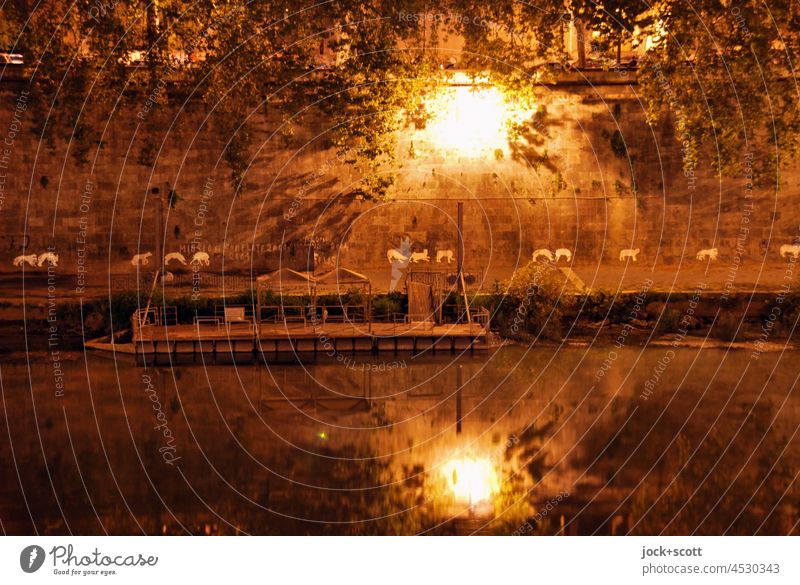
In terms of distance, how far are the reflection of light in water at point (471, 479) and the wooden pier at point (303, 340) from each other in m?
6.45

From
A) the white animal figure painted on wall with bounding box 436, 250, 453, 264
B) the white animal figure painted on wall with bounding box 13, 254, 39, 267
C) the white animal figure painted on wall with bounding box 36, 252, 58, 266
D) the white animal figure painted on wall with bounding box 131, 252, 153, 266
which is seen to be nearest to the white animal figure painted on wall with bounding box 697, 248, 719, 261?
the white animal figure painted on wall with bounding box 436, 250, 453, 264

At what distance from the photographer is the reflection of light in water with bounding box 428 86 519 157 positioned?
92.9 feet

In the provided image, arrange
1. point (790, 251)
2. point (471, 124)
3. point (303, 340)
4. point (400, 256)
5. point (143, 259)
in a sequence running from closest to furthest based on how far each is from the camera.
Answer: point (303, 340), point (143, 259), point (790, 251), point (400, 256), point (471, 124)

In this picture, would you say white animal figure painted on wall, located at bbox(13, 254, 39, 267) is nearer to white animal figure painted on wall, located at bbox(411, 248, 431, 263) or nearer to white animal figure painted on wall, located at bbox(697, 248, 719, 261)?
white animal figure painted on wall, located at bbox(411, 248, 431, 263)

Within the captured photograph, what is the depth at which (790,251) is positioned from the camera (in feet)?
89.6

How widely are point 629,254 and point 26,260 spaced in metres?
14.5

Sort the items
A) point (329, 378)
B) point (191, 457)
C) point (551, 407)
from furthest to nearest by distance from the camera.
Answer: point (329, 378) → point (551, 407) → point (191, 457)

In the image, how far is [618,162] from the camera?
28453mm

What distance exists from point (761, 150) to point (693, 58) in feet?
12.6

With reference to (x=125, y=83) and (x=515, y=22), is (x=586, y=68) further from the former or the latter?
(x=125, y=83)

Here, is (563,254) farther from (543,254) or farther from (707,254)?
(707,254)

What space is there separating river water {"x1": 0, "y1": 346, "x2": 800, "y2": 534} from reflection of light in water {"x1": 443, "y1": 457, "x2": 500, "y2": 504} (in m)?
0.04

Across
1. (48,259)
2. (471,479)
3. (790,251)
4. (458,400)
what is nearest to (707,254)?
(790,251)
